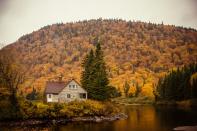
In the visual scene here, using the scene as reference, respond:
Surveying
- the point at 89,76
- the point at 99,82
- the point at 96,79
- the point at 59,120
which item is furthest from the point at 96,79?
the point at 59,120

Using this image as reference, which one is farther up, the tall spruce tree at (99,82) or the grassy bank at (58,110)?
the tall spruce tree at (99,82)

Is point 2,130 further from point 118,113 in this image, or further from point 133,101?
point 133,101

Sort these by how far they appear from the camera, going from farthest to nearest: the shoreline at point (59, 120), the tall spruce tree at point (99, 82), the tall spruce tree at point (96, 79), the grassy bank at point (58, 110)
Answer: the tall spruce tree at point (96, 79) < the tall spruce tree at point (99, 82) < the grassy bank at point (58, 110) < the shoreline at point (59, 120)

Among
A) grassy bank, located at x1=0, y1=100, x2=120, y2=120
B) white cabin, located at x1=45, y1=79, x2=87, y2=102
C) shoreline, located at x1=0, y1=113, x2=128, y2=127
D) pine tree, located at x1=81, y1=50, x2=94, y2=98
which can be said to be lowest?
shoreline, located at x1=0, y1=113, x2=128, y2=127

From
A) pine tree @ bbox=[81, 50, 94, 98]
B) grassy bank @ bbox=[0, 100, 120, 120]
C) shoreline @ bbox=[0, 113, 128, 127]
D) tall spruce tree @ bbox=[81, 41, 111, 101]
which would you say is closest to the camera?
shoreline @ bbox=[0, 113, 128, 127]

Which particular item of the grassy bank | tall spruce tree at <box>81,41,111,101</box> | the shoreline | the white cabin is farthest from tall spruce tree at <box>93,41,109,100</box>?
the shoreline

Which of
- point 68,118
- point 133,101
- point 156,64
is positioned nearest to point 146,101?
point 133,101

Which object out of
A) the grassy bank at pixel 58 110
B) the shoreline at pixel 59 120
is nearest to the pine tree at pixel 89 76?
the grassy bank at pixel 58 110

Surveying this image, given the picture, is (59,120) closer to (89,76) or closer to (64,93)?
(89,76)

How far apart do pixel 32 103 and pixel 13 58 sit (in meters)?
7.93

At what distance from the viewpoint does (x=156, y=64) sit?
19950 centimetres

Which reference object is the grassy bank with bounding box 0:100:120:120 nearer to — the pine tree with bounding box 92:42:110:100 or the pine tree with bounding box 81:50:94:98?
the pine tree with bounding box 92:42:110:100

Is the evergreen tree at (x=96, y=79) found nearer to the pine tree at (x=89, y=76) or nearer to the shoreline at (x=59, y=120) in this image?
the pine tree at (x=89, y=76)

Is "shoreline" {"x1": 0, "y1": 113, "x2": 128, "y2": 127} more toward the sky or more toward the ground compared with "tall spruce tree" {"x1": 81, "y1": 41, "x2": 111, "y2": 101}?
more toward the ground
